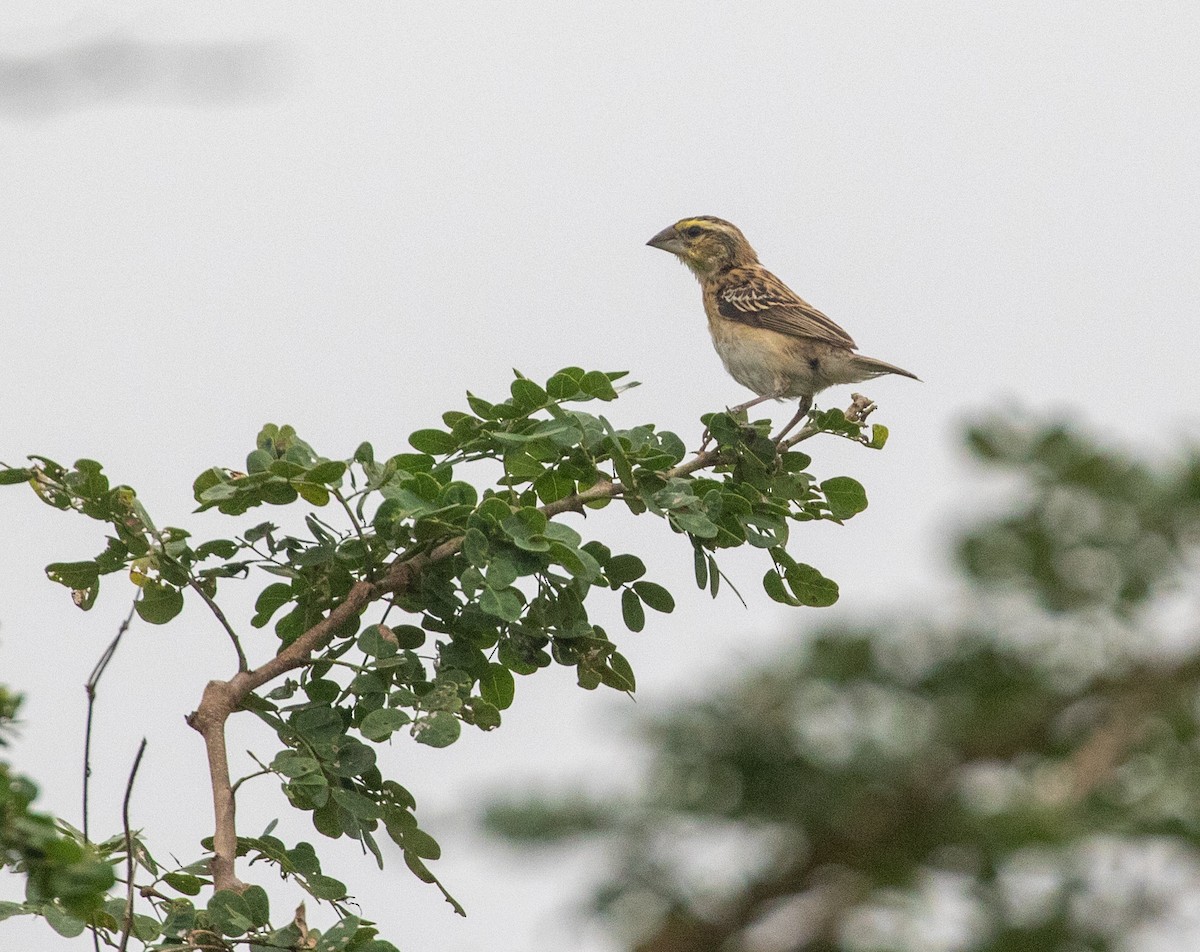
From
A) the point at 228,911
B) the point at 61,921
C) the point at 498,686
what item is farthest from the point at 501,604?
the point at 61,921

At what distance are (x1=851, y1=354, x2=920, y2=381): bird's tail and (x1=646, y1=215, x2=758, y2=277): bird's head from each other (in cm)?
236

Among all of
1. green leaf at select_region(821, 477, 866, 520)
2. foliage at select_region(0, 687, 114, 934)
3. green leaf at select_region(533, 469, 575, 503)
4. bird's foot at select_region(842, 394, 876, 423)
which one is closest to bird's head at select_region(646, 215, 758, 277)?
bird's foot at select_region(842, 394, 876, 423)

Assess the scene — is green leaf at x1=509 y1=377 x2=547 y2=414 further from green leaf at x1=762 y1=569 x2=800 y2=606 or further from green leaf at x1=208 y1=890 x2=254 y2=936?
green leaf at x1=208 y1=890 x2=254 y2=936

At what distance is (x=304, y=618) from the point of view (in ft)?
13.1

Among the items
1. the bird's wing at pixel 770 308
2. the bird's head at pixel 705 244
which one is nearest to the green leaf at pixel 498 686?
the bird's wing at pixel 770 308

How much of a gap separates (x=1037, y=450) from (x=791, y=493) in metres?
3.11

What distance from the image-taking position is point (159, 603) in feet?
13.0

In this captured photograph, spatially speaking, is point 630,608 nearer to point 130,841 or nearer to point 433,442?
point 433,442

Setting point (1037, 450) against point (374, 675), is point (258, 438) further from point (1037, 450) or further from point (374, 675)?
point (1037, 450)

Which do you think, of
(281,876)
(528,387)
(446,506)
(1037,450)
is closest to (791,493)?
(528,387)

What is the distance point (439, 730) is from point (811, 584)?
3.90ft

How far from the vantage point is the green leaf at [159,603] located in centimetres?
394

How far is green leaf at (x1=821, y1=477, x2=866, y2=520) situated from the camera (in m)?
4.38

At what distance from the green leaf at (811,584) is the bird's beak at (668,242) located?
21.6ft
